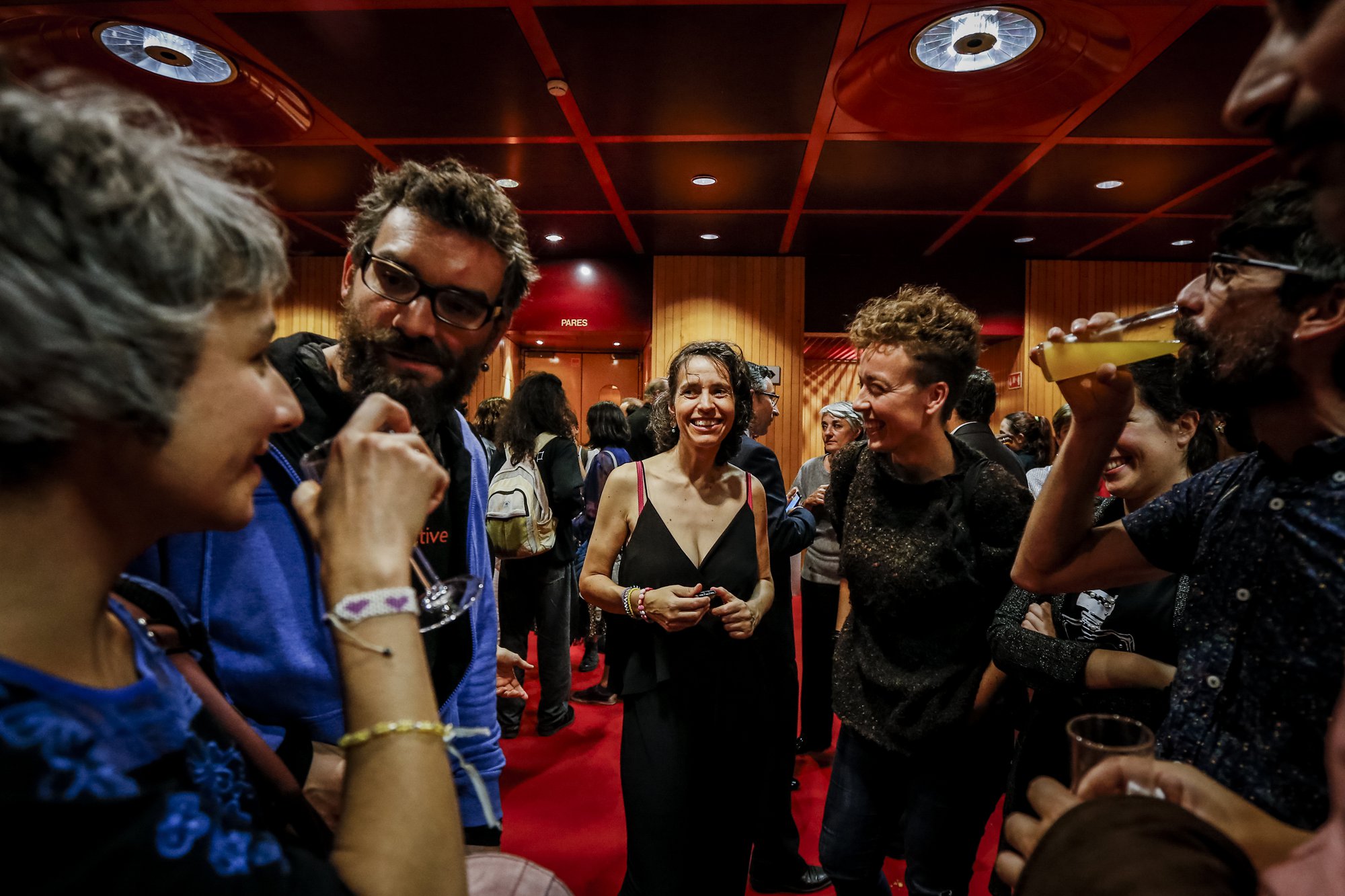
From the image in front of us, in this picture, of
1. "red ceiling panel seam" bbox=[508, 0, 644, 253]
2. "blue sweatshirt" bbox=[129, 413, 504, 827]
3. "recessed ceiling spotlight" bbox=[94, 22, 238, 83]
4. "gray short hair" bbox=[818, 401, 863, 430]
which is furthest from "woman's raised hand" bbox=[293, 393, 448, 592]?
"recessed ceiling spotlight" bbox=[94, 22, 238, 83]

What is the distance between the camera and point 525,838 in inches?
114

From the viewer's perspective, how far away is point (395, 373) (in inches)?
54.1

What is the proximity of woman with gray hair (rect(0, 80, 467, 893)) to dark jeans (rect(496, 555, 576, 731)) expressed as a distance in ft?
10.8

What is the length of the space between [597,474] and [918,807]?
2.48 m

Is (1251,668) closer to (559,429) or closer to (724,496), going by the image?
(724,496)

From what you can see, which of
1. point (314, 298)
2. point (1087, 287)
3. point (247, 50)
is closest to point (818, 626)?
point (247, 50)

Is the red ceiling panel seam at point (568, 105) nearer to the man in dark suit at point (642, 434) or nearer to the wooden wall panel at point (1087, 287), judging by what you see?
the man in dark suit at point (642, 434)

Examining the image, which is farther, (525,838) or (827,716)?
(827,716)

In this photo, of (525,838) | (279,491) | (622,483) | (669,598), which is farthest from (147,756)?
(525,838)

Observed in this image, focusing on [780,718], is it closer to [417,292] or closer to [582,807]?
[582,807]

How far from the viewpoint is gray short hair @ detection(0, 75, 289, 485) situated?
1.74ft

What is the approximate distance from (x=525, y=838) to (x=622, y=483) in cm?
178

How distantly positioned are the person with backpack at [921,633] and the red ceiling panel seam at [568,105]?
2.52 m

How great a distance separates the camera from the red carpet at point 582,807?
269 centimetres
